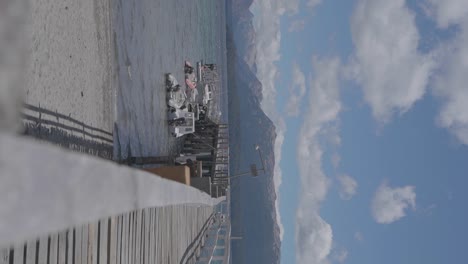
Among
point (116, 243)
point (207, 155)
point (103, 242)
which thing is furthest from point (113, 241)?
point (207, 155)

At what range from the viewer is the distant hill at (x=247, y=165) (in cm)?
10806

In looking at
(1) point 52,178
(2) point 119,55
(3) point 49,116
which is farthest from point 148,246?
(2) point 119,55

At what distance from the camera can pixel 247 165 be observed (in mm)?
107188

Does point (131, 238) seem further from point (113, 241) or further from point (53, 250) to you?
point (53, 250)

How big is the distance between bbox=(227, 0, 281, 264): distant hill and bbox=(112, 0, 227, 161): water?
63.1 meters

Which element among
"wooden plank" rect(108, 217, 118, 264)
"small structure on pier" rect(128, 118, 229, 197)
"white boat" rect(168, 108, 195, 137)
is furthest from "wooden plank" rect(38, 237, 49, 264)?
"white boat" rect(168, 108, 195, 137)

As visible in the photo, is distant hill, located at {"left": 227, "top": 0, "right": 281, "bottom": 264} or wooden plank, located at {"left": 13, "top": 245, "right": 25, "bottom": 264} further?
distant hill, located at {"left": 227, "top": 0, "right": 281, "bottom": 264}

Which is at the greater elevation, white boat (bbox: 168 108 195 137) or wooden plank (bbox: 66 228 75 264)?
white boat (bbox: 168 108 195 137)

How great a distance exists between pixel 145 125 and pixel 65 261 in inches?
646

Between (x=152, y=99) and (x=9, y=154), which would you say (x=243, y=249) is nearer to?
(x=152, y=99)

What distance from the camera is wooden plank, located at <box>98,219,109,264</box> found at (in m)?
6.54

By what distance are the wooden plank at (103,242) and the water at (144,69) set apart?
32.8 feet

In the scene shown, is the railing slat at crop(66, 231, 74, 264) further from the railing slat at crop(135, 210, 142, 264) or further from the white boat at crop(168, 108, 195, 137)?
the white boat at crop(168, 108, 195, 137)

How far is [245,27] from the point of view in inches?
6417
